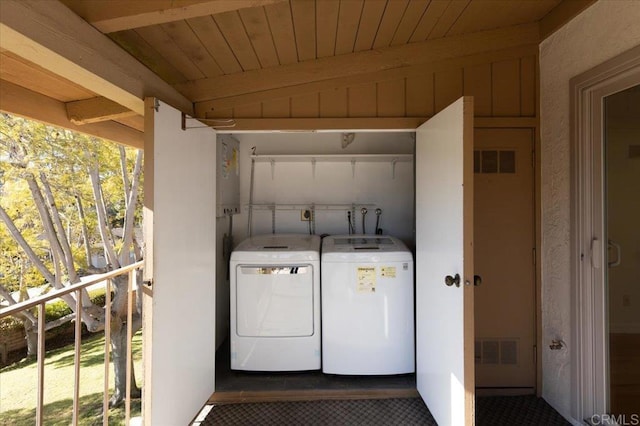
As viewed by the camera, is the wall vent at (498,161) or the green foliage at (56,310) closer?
the wall vent at (498,161)

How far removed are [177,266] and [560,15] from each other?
2639mm

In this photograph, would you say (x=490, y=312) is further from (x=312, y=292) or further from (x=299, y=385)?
(x=299, y=385)

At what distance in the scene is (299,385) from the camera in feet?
8.23

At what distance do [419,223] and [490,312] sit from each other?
776mm

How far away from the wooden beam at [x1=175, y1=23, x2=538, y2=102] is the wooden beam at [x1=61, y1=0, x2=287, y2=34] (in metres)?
0.91

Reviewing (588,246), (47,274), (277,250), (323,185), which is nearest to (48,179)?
(47,274)

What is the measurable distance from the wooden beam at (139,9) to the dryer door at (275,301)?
5.62ft

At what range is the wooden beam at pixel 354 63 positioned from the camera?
7.36ft

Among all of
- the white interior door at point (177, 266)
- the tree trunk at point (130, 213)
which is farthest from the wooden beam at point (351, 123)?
the tree trunk at point (130, 213)

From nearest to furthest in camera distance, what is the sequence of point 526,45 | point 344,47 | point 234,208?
point 344,47
point 526,45
point 234,208

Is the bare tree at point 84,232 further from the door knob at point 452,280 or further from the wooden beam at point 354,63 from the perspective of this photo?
the door knob at point 452,280

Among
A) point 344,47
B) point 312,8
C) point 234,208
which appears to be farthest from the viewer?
point 234,208

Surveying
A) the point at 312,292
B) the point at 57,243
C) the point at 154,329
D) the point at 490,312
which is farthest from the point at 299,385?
the point at 57,243

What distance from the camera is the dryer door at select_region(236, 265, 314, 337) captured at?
259 cm
